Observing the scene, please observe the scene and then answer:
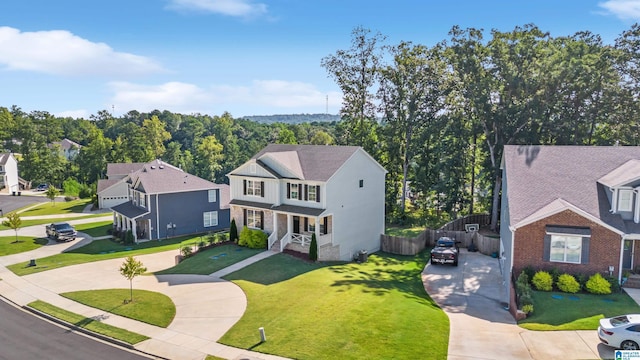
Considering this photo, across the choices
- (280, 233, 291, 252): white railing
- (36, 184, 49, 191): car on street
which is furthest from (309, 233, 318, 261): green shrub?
(36, 184, 49, 191): car on street

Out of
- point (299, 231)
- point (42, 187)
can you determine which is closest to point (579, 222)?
point (299, 231)

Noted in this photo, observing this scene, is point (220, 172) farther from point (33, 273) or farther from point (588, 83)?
point (588, 83)

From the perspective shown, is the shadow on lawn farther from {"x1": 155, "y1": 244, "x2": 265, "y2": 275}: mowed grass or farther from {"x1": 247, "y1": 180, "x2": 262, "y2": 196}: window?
{"x1": 247, "y1": 180, "x2": 262, "y2": 196}: window

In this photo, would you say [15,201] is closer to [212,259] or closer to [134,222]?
[134,222]

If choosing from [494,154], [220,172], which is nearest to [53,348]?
[494,154]

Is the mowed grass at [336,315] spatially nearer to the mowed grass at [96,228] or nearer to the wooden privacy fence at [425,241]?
the wooden privacy fence at [425,241]
